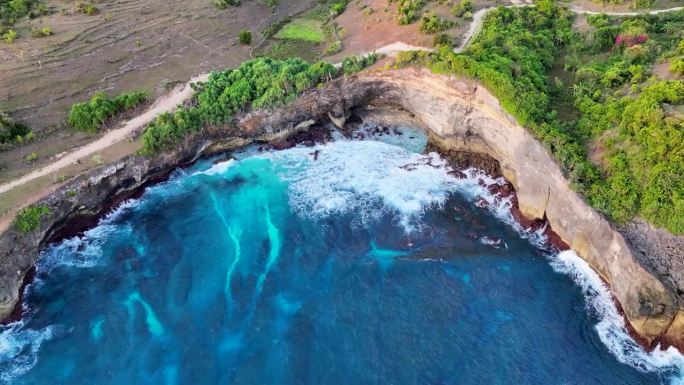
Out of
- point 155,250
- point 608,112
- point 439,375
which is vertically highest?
point 608,112

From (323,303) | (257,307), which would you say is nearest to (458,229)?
(323,303)

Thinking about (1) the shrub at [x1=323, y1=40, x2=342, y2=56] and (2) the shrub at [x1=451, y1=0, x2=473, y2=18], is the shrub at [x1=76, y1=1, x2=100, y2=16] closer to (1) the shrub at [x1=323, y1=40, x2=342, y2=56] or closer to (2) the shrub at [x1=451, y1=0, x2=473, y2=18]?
(1) the shrub at [x1=323, y1=40, x2=342, y2=56]

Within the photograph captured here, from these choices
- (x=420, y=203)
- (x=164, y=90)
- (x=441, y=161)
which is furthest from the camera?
(x=164, y=90)

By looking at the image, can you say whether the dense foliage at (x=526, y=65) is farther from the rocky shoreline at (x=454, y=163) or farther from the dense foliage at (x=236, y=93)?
the dense foliage at (x=236, y=93)

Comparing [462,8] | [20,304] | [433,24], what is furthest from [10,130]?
[462,8]

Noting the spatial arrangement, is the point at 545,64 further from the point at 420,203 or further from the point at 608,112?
the point at 420,203

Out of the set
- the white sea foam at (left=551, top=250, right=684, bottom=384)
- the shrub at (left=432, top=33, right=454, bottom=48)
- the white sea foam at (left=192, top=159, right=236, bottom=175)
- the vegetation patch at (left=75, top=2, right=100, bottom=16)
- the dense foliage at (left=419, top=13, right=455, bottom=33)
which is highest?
the vegetation patch at (left=75, top=2, right=100, bottom=16)

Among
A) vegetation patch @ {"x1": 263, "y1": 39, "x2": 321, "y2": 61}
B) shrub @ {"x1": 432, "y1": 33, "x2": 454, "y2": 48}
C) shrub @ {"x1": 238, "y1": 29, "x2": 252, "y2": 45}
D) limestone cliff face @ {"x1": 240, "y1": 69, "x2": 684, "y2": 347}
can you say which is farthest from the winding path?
shrub @ {"x1": 238, "y1": 29, "x2": 252, "y2": 45}
